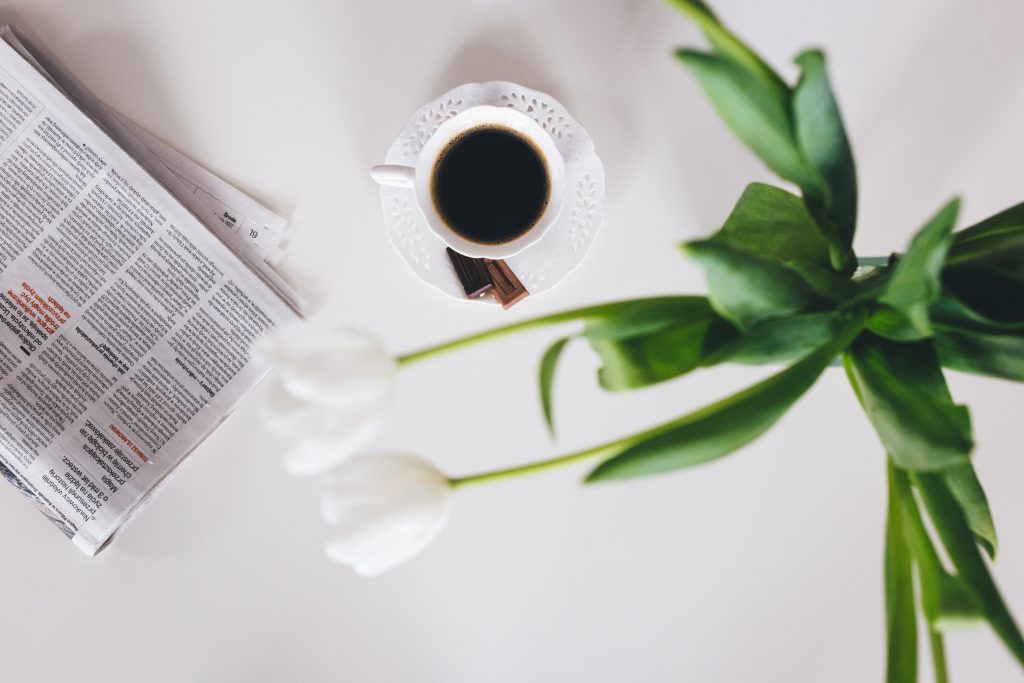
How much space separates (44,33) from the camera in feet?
1.94

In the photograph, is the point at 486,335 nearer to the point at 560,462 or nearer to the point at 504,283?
the point at 560,462

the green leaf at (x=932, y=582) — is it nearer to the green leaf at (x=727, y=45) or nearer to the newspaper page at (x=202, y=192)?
the green leaf at (x=727, y=45)

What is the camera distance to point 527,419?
0.60 metres

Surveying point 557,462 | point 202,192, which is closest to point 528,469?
point 557,462

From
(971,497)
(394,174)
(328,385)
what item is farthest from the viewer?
(394,174)

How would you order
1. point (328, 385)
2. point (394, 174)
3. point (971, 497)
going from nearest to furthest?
point (328, 385) < point (971, 497) < point (394, 174)

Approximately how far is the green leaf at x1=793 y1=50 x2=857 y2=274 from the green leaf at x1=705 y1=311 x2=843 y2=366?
43 millimetres

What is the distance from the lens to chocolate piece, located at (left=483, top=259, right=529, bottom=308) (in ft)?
1.85

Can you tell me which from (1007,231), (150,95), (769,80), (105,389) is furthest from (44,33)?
(1007,231)

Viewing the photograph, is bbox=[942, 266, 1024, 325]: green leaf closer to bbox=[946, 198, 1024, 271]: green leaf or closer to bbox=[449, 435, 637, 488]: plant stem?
bbox=[946, 198, 1024, 271]: green leaf

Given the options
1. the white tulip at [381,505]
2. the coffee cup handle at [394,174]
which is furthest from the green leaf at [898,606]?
the coffee cup handle at [394,174]

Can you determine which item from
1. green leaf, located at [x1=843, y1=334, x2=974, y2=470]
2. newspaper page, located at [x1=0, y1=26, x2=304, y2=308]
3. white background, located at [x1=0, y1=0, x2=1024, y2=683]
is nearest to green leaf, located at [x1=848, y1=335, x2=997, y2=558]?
green leaf, located at [x1=843, y1=334, x2=974, y2=470]

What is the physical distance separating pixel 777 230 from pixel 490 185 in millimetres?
221

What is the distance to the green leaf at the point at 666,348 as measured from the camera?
35 centimetres
